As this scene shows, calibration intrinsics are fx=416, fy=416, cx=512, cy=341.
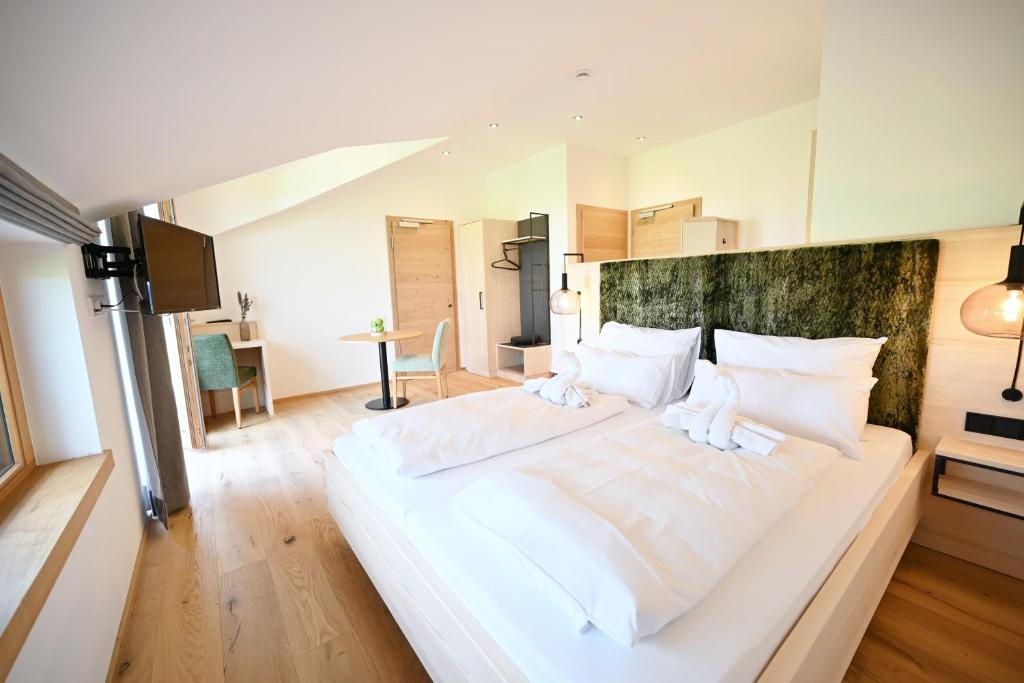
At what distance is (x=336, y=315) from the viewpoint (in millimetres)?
4652

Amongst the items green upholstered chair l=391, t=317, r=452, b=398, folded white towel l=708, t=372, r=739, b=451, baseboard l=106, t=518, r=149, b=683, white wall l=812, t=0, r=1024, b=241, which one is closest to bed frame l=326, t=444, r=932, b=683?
folded white towel l=708, t=372, r=739, b=451

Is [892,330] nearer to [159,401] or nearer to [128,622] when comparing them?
A: [128,622]

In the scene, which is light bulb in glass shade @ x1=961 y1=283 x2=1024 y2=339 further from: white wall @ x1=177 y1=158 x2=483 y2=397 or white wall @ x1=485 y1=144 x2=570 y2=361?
white wall @ x1=177 y1=158 x2=483 y2=397

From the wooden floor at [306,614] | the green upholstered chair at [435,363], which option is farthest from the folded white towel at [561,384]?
the green upholstered chair at [435,363]

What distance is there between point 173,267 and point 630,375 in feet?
7.77

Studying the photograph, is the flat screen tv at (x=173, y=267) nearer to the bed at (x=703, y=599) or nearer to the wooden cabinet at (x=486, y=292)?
the bed at (x=703, y=599)

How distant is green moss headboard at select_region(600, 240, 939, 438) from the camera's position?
188 cm

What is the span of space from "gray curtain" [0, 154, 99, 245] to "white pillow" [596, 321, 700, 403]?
259cm

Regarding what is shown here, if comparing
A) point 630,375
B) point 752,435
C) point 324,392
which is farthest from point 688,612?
point 324,392

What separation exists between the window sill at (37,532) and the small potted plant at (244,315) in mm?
2605

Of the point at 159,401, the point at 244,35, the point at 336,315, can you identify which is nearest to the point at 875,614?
the point at 244,35

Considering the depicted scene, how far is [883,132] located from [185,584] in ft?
12.1

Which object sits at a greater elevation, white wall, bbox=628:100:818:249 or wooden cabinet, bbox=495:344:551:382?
white wall, bbox=628:100:818:249

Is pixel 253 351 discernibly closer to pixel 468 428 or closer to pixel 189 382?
pixel 189 382
